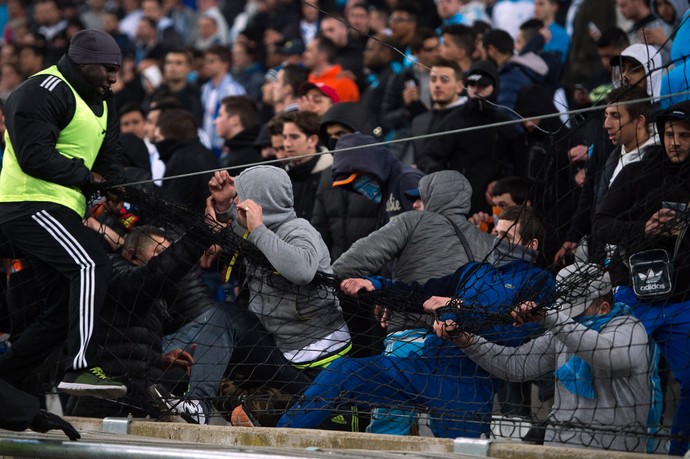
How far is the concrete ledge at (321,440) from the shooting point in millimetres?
5277

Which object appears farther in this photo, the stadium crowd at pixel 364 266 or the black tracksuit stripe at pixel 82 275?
the black tracksuit stripe at pixel 82 275

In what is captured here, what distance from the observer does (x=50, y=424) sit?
581 centimetres

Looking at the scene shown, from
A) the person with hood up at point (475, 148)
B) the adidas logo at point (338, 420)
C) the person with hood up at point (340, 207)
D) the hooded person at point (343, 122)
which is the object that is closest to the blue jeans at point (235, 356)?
the adidas logo at point (338, 420)

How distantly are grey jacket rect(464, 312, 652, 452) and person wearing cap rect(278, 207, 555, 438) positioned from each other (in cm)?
42

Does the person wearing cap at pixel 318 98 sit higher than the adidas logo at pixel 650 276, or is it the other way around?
the person wearing cap at pixel 318 98

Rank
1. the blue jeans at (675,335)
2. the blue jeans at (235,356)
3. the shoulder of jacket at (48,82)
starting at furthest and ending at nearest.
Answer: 1. the shoulder of jacket at (48,82)
2. the blue jeans at (235,356)
3. the blue jeans at (675,335)

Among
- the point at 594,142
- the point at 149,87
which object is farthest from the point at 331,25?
the point at 594,142

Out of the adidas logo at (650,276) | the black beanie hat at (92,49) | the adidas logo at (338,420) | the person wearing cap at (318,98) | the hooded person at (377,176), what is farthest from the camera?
the person wearing cap at (318,98)

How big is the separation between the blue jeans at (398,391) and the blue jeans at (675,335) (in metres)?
0.90

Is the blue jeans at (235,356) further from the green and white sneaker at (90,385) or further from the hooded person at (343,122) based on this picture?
the hooded person at (343,122)

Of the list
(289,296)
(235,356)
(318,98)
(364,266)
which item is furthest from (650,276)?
(318,98)

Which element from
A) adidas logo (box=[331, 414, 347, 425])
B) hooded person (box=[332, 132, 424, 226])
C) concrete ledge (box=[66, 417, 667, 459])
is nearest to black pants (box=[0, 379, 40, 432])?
concrete ledge (box=[66, 417, 667, 459])

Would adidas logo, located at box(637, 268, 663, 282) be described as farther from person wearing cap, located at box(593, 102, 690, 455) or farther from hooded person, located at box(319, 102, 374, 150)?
hooded person, located at box(319, 102, 374, 150)

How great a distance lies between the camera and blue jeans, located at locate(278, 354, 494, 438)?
6188mm
